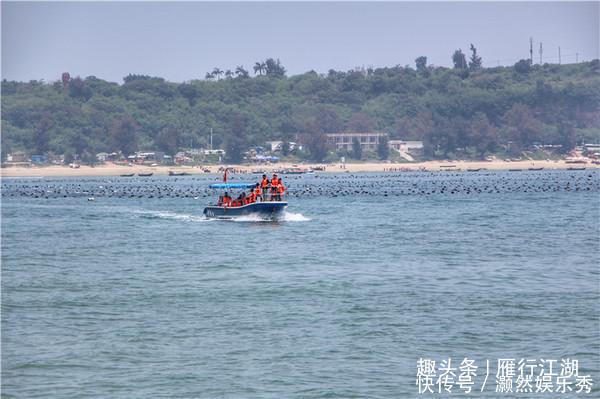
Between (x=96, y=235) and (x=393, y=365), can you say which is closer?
(x=393, y=365)

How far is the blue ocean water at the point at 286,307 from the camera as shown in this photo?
2442 centimetres

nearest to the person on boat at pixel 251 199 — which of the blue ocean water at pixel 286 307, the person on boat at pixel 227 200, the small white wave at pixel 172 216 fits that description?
→ the blue ocean water at pixel 286 307

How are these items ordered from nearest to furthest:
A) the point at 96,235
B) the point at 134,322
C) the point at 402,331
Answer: the point at 402,331 → the point at 134,322 → the point at 96,235

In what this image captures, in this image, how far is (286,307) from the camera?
3266 centimetres

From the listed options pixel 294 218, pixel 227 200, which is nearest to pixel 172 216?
pixel 227 200

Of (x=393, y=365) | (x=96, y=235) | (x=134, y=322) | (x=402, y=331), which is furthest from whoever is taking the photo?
(x=96, y=235)

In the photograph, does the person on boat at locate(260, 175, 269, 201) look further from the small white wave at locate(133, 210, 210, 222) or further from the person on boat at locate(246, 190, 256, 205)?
the small white wave at locate(133, 210, 210, 222)

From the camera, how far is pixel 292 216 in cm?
7088

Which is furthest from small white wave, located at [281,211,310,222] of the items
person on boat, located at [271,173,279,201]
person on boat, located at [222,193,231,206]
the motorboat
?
person on boat, located at [222,193,231,206]

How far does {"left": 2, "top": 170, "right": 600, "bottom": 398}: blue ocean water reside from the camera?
2442cm

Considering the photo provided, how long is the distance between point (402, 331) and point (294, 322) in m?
3.30

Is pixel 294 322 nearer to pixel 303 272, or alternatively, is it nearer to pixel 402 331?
pixel 402 331

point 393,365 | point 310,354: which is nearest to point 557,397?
point 393,365

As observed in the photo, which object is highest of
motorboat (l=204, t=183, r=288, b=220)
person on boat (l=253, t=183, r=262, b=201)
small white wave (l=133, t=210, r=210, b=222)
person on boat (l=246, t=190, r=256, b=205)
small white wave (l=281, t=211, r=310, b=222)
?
person on boat (l=253, t=183, r=262, b=201)
